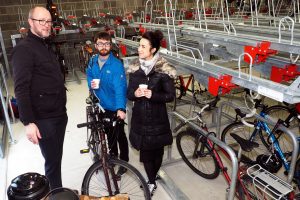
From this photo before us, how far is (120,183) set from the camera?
2.78 metres

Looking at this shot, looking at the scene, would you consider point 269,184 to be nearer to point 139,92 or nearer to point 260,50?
point 260,50

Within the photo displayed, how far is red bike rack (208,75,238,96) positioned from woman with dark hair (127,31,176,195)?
0.32 metres

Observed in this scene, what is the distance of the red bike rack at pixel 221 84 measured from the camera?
6.30 feet

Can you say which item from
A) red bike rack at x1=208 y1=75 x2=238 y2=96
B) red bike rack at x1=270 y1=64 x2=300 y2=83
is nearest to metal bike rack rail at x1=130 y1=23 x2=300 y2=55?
red bike rack at x1=270 y1=64 x2=300 y2=83

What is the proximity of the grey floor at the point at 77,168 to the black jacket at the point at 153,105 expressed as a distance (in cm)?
65

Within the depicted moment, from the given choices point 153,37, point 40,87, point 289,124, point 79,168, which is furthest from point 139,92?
point 289,124

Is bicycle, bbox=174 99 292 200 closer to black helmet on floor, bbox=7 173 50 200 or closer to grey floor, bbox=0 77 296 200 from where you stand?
grey floor, bbox=0 77 296 200

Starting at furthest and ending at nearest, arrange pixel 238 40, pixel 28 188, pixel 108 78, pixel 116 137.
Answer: pixel 116 137 → pixel 108 78 → pixel 238 40 → pixel 28 188

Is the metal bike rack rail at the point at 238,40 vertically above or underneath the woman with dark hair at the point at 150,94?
above

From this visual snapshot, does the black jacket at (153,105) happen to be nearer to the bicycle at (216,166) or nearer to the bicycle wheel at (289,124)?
the bicycle at (216,166)

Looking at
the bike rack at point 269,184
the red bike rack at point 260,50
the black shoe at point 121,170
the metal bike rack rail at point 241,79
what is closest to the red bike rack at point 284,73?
the red bike rack at point 260,50

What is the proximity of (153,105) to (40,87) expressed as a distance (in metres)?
0.85

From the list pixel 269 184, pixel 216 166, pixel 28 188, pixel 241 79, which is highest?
pixel 241 79

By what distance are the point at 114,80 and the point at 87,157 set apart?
132 cm
